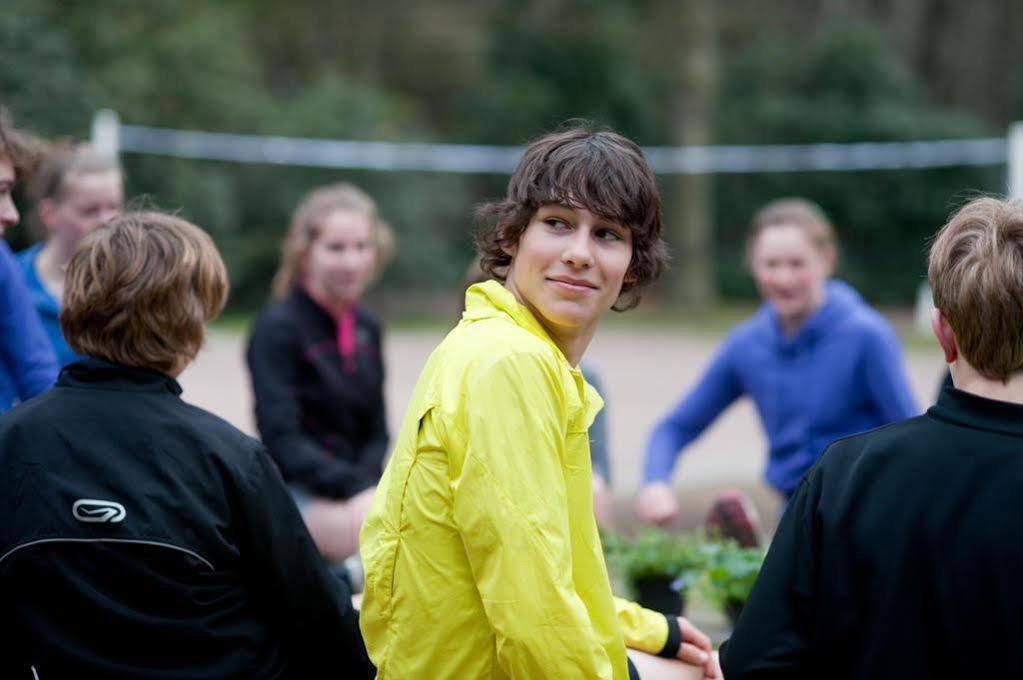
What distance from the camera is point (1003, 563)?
2.02 metres

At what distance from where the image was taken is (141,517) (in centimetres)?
245

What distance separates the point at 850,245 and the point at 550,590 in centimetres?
2683

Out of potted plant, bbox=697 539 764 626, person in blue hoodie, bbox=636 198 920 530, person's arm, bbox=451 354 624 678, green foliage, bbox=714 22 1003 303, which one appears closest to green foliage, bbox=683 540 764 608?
potted plant, bbox=697 539 764 626

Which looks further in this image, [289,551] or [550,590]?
[289,551]

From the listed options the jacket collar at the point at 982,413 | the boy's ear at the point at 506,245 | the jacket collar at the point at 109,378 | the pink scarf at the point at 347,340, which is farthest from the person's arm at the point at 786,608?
the pink scarf at the point at 347,340

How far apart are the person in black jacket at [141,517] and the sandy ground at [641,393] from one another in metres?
1.45

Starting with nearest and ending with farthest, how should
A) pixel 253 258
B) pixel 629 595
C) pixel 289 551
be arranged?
pixel 289 551
pixel 629 595
pixel 253 258

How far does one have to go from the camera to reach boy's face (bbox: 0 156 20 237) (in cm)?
329

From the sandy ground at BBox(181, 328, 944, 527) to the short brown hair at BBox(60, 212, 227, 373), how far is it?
54.9 inches

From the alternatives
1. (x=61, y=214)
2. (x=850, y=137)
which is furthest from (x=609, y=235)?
(x=850, y=137)

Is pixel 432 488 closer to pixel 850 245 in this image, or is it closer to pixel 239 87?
pixel 239 87

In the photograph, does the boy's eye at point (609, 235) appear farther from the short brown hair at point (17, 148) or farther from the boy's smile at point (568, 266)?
the short brown hair at point (17, 148)

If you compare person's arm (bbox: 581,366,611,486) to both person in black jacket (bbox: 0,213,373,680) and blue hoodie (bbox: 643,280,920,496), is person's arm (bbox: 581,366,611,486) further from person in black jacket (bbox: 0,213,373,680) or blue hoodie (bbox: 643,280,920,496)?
person in black jacket (bbox: 0,213,373,680)

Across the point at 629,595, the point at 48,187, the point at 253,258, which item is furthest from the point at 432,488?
the point at 253,258
